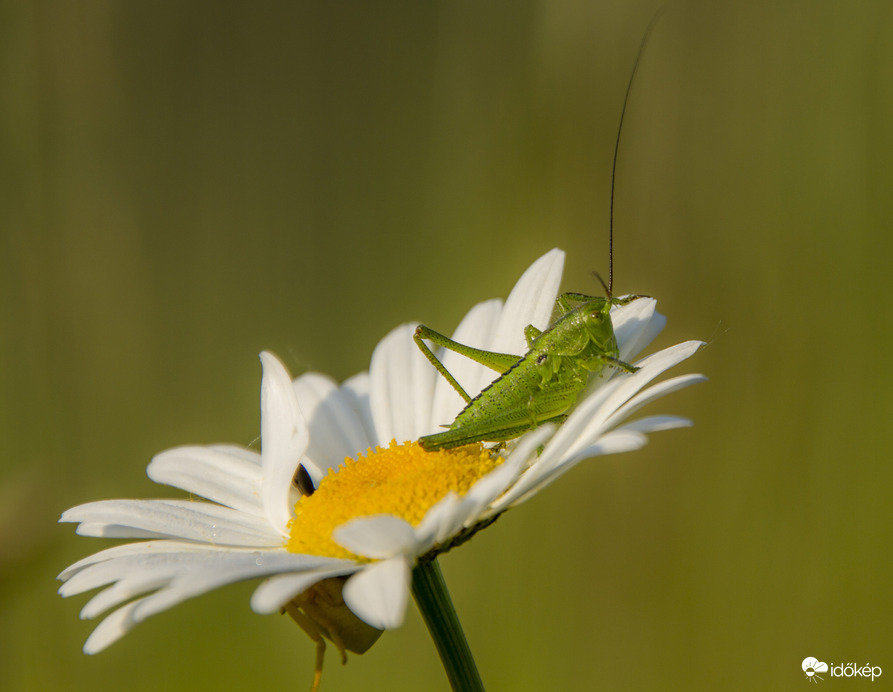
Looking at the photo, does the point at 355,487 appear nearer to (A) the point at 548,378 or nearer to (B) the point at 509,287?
(A) the point at 548,378

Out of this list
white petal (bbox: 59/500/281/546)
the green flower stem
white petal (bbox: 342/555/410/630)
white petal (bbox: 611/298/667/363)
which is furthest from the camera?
white petal (bbox: 611/298/667/363)

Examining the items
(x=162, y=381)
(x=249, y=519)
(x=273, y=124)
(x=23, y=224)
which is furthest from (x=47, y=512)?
(x=273, y=124)

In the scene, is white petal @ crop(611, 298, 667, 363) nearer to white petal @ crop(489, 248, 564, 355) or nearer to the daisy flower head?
the daisy flower head

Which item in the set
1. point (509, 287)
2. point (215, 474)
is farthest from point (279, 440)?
point (509, 287)

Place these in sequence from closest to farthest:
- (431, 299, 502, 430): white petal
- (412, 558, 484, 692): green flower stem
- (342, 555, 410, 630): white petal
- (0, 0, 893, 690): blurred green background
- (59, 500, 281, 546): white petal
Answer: (342, 555, 410, 630): white petal, (412, 558, 484, 692): green flower stem, (59, 500, 281, 546): white petal, (431, 299, 502, 430): white petal, (0, 0, 893, 690): blurred green background

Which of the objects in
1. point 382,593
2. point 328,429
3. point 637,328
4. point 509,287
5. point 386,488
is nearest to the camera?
point 382,593

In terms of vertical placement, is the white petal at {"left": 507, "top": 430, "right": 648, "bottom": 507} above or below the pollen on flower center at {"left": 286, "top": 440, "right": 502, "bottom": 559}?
below

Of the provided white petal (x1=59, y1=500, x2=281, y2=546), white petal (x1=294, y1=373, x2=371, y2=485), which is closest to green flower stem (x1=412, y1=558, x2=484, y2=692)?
white petal (x1=59, y1=500, x2=281, y2=546)
